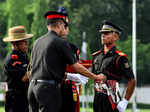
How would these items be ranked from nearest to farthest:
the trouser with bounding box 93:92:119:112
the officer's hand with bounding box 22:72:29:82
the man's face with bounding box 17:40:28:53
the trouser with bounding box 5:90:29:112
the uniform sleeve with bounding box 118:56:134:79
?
the uniform sleeve with bounding box 118:56:134:79
the trouser with bounding box 93:92:119:112
the officer's hand with bounding box 22:72:29:82
the trouser with bounding box 5:90:29:112
the man's face with bounding box 17:40:28:53

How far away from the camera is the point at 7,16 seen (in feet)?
91.9

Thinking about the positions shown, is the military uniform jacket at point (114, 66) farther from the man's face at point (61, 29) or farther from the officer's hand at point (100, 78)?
the man's face at point (61, 29)

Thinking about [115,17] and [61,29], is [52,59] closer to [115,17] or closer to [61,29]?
[61,29]

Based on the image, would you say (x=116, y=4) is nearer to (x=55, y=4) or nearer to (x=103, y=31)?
(x=55, y=4)

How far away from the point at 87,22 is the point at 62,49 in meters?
29.6

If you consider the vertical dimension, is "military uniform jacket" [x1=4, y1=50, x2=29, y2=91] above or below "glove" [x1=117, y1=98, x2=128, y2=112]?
above

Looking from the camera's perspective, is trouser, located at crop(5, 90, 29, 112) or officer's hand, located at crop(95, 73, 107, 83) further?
trouser, located at crop(5, 90, 29, 112)

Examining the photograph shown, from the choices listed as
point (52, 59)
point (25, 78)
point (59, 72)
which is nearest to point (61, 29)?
point (52, 59)

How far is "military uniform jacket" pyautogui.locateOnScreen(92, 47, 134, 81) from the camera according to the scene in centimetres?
674

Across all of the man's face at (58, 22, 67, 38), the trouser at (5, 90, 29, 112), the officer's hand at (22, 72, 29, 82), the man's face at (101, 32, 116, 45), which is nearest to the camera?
the man's face at (58, 22, 67, 38)

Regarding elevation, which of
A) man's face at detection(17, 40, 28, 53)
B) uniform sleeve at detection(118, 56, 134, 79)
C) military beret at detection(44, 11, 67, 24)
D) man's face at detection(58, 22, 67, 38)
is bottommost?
uniform sleeve at detection(118, 56, 134, 79)

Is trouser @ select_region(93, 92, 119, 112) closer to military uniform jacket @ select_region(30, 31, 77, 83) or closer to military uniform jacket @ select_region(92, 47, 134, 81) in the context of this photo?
military uniform jacket @ select_region(92, 47, 134, 81)

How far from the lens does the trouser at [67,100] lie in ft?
22.2

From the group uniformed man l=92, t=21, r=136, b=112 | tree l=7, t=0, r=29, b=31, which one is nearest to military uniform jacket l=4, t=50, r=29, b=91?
uniformed man l=92, t=21, r=136, b=112
